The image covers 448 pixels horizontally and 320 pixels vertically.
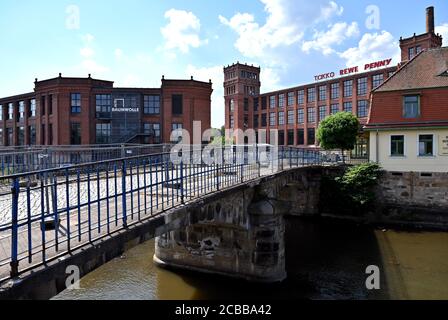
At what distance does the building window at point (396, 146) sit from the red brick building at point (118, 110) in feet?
65.4

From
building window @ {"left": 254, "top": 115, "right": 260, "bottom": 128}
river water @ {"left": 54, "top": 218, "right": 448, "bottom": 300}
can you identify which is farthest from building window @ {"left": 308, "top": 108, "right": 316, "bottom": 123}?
river water @ {"left": 54, "top": 218, "right": 448, "bottom": 300}

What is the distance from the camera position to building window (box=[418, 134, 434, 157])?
22406mm

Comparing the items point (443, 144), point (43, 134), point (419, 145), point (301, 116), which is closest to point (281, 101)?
point (301, 116)

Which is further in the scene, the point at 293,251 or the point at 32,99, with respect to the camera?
the point at 32,99

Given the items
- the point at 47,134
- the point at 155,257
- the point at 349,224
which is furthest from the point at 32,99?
the point at 349,224

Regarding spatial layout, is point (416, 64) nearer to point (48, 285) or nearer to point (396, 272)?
point (396, 272)

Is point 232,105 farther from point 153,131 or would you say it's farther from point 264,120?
point 153,131

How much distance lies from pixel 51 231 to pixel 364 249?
593 inches

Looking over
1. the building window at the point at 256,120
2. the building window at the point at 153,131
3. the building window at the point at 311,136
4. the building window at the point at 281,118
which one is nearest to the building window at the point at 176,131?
the building window at the point at 153,131

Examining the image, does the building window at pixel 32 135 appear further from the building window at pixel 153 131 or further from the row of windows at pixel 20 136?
the building window at pixel 153 131

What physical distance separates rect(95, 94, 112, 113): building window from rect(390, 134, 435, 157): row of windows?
2652cm

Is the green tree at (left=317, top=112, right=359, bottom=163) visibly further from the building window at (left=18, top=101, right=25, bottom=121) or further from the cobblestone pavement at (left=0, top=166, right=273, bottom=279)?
the building window at (left=18, top=101, right=25, bottom=121)

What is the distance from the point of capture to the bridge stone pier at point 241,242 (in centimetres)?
1324
